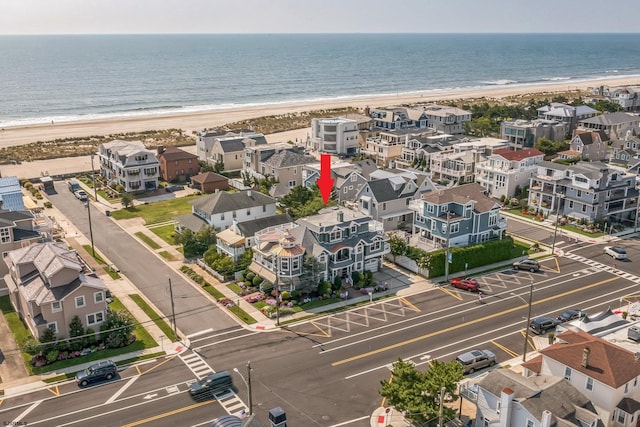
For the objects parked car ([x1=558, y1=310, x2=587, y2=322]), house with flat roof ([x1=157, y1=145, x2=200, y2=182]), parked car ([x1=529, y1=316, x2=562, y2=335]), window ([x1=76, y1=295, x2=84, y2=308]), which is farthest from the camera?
house with flat roof ([x1=157, y1=145, x2=200, y2=182])

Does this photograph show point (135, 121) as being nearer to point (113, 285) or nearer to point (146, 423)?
point (113, 285)

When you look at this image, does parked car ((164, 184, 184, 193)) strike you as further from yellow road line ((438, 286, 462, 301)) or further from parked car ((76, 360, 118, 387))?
parked car ((76, 360, 118, 387))

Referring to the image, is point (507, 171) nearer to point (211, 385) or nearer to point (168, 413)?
point (211, 385)

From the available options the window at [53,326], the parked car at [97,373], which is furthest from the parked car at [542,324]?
the window at [53,326]

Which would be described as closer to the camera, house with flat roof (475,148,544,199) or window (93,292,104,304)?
window (93,292,104,304)

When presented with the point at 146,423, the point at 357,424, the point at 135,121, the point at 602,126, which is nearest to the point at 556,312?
the point at 357,424

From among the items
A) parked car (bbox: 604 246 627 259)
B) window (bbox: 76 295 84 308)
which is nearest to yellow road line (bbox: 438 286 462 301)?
parked car (bbox: 604 246 627 259)
